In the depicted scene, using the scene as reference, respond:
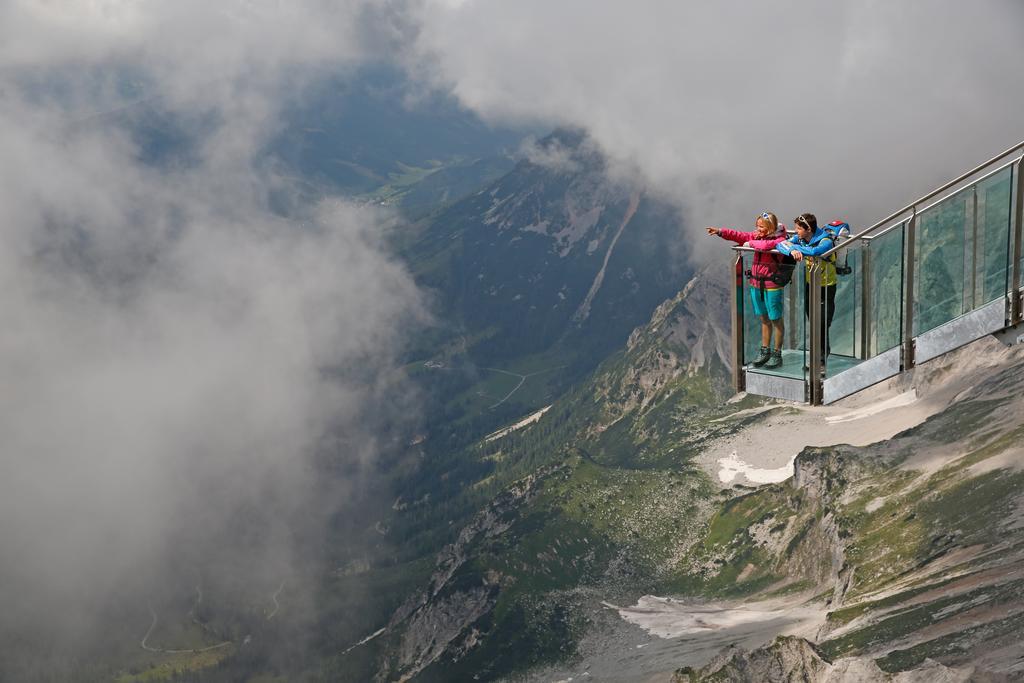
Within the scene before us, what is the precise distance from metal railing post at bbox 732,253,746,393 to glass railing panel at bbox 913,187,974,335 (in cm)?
698

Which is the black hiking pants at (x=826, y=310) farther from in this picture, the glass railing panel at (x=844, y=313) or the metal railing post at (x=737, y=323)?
the metal railing post at (x=737, y=323)

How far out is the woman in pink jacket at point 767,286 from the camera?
42531 mm

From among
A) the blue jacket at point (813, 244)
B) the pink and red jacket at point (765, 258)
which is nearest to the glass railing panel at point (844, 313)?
the blue jacket at point (813, 244)

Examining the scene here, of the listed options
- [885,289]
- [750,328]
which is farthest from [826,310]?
[750,328]

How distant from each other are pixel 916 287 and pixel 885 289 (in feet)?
4.24

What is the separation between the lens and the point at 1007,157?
3900 cm

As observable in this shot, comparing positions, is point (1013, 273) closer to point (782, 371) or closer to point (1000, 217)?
point (1000, 217)

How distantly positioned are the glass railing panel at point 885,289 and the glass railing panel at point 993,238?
258 cm

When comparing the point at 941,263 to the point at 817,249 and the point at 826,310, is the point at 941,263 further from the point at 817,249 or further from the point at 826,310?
the point at 826,310

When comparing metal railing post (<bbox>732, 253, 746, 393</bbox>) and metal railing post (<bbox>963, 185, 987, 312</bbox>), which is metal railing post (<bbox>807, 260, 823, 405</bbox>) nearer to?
metal railing post (<bbox>732, 253, 746, 393</bbox>)

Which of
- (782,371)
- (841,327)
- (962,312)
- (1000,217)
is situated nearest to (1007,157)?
(1000,217)

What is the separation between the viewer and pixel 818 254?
40000mm

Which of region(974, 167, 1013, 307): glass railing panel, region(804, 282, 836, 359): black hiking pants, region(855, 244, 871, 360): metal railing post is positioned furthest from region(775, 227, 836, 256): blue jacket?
region(974, 167, 1013, 307): glass railing panel

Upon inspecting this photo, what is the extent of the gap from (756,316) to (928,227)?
25.2 ft
